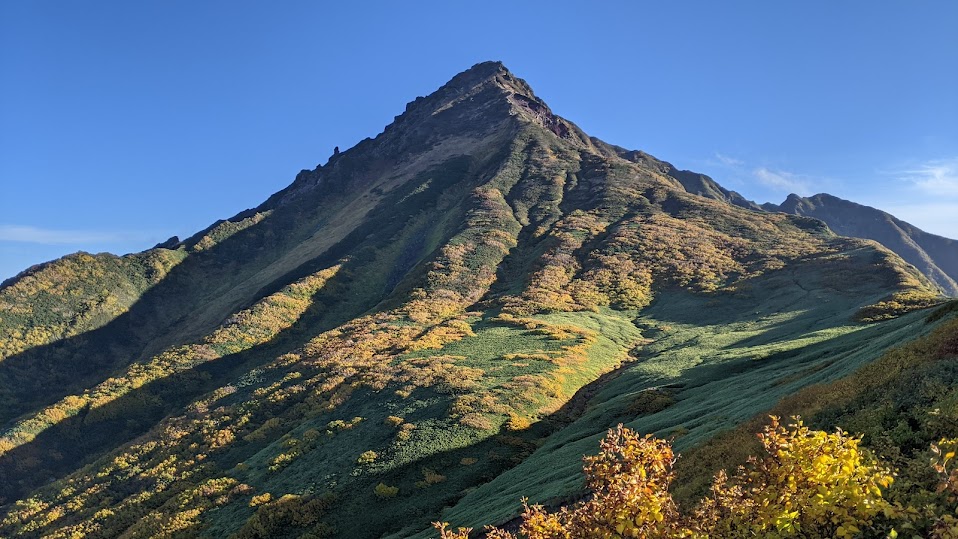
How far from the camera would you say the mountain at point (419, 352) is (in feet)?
97.2

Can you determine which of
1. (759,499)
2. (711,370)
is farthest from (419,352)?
(759,499)

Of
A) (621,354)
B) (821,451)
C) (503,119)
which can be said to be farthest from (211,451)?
(503,119)

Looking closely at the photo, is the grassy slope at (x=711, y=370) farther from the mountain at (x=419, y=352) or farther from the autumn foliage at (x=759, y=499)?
the autumn foliage at (x=759, y=499)

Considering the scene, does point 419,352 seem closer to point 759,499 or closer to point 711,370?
point 711,370

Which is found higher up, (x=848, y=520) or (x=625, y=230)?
(x=625, y=230)

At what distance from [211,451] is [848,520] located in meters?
45.4

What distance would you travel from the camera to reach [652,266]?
80.1 m

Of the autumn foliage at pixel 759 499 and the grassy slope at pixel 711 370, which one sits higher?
the autumn foliage at pixel 759 499

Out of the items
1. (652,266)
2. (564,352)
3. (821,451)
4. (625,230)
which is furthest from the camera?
(625,230)

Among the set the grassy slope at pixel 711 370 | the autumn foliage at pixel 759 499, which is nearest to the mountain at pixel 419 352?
the grassy slope at pixel 711 370

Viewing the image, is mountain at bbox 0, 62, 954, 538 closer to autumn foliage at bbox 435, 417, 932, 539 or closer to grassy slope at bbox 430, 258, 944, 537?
grassy slope at bbox 430, 258, 944, 537

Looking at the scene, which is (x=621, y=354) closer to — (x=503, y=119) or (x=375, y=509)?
(x=375, y=509)

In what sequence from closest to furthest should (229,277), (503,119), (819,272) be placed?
1. (819,272)
2. (229,277)
3. (503,119)

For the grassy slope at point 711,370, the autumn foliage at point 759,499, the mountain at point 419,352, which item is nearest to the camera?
the autumn foliage at point 759,499
